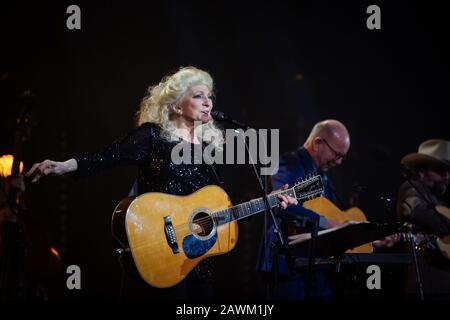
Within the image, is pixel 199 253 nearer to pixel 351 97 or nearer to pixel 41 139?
pixel 41 139

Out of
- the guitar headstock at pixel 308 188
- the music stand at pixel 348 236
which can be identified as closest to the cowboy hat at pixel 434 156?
the guitar headstock at pixel 308 188

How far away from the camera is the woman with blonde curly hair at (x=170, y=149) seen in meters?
3.45

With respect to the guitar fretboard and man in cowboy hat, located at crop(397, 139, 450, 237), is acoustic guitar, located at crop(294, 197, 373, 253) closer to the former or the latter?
man in cowboy hat, located at crop(397, 139, 450, 237)

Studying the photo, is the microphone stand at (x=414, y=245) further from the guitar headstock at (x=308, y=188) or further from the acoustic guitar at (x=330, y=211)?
the guitar headstock at (x=308, y=188)

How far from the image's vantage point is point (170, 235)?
3.41m

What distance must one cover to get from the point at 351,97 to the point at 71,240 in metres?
4.56

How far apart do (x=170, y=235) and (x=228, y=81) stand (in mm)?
4546

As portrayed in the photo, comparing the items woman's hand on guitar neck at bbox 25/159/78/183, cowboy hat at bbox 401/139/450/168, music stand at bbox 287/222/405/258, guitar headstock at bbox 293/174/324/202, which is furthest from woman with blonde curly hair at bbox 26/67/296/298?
cowboy hat at bbox 401/139/450/168

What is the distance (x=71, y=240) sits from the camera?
6.73 m

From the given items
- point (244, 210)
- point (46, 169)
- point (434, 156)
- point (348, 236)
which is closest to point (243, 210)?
point (244, 210)

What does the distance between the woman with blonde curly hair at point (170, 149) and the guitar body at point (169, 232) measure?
0.29 ft

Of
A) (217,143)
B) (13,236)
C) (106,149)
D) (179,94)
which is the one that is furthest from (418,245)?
(13,236)

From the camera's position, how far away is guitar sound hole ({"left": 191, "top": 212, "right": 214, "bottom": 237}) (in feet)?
11.8

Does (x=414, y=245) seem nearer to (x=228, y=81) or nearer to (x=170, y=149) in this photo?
(x=170, y=149)
